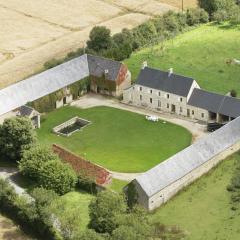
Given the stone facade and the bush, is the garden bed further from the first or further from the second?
the bush

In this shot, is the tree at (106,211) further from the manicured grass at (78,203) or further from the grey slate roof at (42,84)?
the grey slate roof at (42,84)

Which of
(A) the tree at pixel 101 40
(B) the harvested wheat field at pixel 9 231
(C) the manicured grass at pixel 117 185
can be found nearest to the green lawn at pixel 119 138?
(C) the manicured grass at pixel 117 185

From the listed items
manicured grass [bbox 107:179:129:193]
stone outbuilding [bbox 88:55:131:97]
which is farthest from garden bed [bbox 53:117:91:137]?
manicured grass [bbox 107:179:129:193]

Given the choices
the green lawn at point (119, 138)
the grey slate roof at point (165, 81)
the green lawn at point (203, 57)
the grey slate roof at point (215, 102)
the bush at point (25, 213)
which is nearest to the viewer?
the bush at point (25, 213)

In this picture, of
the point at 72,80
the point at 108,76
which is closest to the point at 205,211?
the point at 108,76

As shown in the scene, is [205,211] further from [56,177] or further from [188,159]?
[56,177]

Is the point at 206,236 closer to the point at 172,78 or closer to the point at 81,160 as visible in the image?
the point at 81,160
